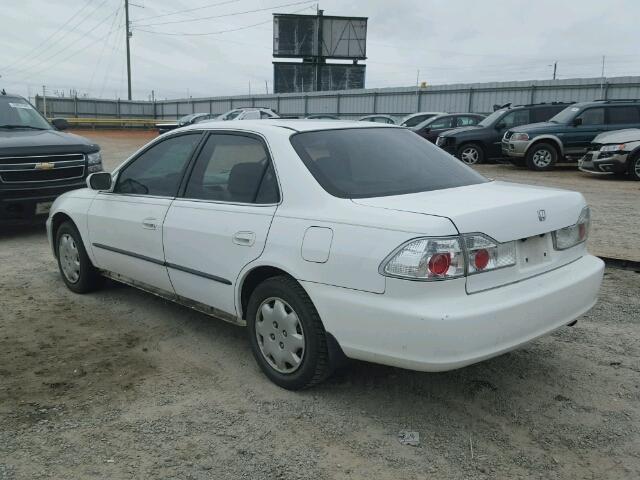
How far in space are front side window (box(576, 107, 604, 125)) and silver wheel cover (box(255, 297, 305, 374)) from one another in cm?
1430

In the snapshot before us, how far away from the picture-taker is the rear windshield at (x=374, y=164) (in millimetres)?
3459

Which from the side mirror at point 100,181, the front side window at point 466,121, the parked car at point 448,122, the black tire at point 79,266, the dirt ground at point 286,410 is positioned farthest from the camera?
the front side window at point 466,121

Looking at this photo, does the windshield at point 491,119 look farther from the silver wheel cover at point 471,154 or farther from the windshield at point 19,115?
the windshield at point 19,115

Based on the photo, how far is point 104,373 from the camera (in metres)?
3.76

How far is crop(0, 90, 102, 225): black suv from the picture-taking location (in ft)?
24.7

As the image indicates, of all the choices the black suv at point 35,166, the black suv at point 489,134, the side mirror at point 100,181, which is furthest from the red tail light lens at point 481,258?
the black suv at point 489,134

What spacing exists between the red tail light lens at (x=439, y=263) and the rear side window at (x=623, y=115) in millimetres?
14603

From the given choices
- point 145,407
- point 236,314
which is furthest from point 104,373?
point 236,314

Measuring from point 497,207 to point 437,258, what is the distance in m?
0.50

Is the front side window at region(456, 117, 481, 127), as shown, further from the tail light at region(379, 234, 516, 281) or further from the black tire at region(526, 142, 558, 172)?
the tail light at region(379, 234, 516, 281)

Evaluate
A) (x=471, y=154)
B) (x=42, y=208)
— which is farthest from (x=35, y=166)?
(x=471, y=154)

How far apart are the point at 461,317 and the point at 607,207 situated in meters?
7.98

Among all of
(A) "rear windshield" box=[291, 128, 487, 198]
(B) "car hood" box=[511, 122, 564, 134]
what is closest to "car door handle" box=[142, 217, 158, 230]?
(A) "rear windshield" box=[291, 128, 487, 198]

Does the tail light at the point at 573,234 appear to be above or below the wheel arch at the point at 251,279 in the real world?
above
